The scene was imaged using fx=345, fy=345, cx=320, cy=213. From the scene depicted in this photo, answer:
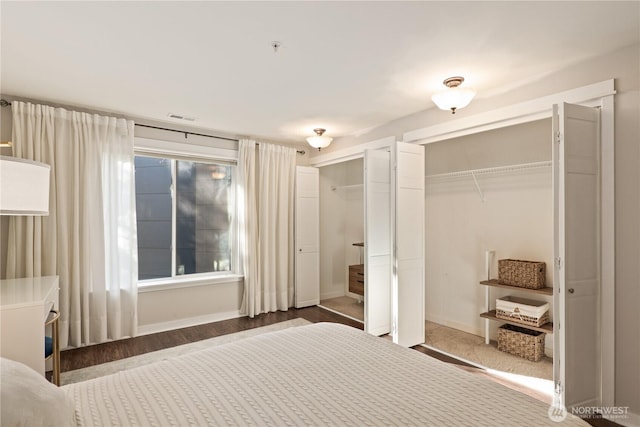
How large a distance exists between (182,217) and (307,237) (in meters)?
1.82

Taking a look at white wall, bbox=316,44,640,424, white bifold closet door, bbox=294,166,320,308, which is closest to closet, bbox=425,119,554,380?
white wall, bbox=316,44,640,424

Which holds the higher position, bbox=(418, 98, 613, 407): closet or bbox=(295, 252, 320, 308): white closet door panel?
bbox=(418, 98, 613, 407): closet

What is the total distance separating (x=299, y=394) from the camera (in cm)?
137

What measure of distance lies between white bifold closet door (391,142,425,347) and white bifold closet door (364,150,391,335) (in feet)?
1.01

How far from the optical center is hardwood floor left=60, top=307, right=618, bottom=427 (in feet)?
10.4

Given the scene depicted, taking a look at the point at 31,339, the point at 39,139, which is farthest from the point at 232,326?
the point at 39,139

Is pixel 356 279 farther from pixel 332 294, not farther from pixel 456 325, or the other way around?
pixel 456 325

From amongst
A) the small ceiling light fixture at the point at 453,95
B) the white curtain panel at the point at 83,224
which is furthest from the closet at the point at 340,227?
the white curtain panel at the point at 83,224

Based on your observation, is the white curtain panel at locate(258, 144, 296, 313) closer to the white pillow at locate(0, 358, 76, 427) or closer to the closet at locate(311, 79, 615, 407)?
the closet at locate(311, 79, 615, 407)

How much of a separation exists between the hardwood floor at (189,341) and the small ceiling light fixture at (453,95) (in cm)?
233

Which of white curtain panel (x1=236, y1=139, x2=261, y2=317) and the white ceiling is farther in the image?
white curtain panel (x1=236, y1=139, x2=261, y2=317)

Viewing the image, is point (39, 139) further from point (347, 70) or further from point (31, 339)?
point (347, 70)

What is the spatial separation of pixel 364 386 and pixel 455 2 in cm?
195

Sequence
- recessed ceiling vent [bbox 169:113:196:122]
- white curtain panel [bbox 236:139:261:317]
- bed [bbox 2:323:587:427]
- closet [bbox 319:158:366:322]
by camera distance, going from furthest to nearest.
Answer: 1. closet [bbox 319:158:366:322]
2. white curtain panel [bbox 236:139:261:317]
3. recessed ceiling vent [bbox 169:113:196:122]
4. bed [bbox 2:323:587:427]
